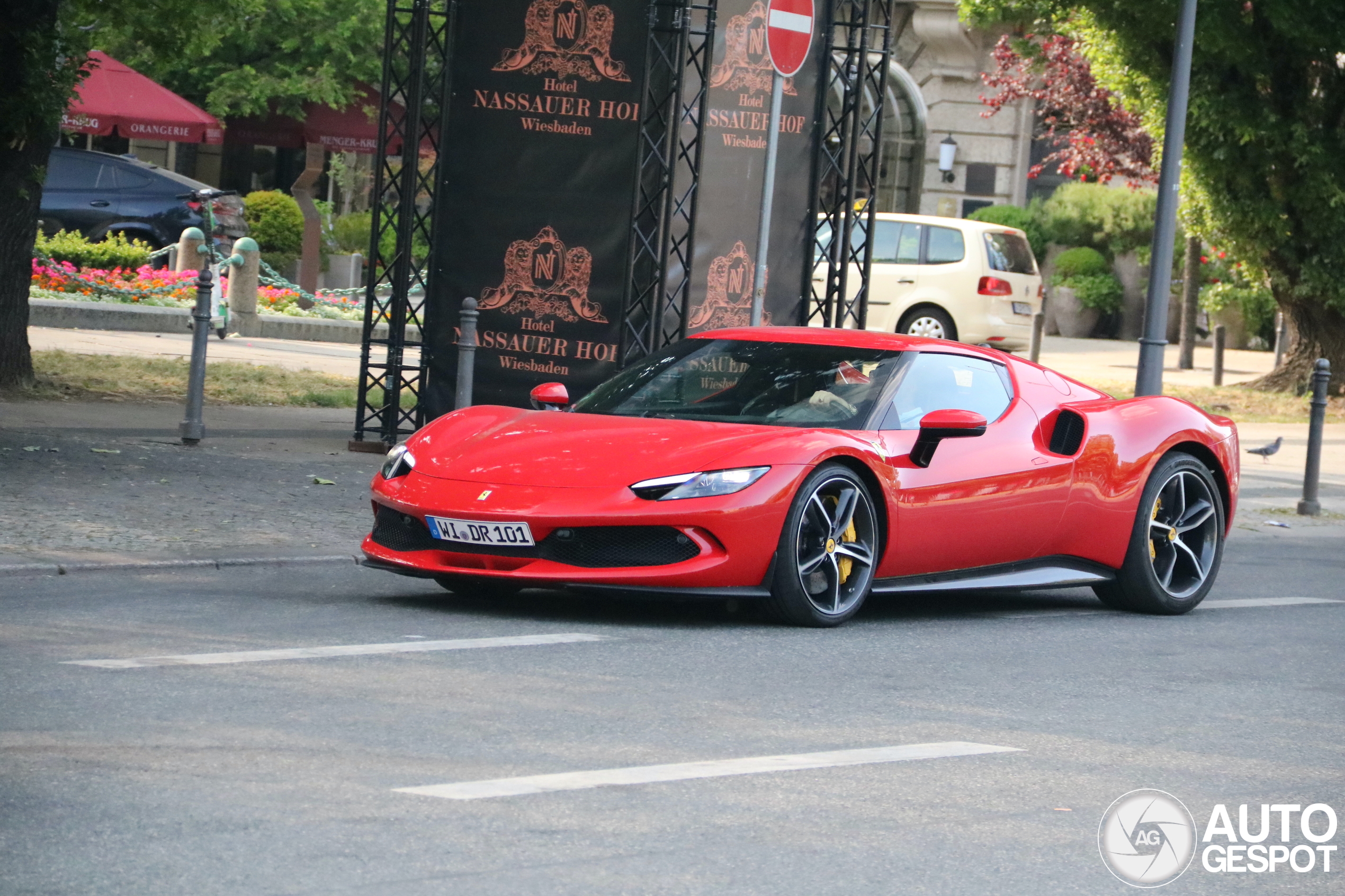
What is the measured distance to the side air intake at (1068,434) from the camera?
8797 mm

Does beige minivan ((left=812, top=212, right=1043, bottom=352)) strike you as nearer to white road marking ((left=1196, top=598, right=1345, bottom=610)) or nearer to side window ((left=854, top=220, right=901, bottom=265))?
side window ((left=854, top=220, right=901, bottom=265))

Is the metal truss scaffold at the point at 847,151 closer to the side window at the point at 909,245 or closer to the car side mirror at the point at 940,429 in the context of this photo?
the car side mirror at the point at 940,429

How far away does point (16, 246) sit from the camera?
14.7 m

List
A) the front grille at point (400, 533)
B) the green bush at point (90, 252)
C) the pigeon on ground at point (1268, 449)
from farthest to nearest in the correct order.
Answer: the green bush at point (90, 252) → the pigeon on ground at point (1268, 449) → the front grille at point (400, 533)

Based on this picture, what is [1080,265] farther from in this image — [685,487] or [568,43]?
[685,487]

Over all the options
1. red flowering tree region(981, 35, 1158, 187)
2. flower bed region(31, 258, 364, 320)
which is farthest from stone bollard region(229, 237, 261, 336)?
red flowering tree region(981, 35, 1158, 187)

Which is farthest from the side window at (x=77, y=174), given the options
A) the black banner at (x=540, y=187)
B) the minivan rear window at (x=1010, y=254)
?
the black banner at (x=540, y=187)

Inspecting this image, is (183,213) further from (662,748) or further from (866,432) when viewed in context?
(662,748)

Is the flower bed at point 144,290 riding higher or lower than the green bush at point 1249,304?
lower

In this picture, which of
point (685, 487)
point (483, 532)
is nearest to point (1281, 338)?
point (685, 487)

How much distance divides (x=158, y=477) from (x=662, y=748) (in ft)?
19.9

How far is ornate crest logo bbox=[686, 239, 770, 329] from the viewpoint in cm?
1385

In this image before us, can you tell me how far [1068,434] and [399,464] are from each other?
2936 millimetres

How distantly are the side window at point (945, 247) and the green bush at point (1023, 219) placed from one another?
35.0ft
